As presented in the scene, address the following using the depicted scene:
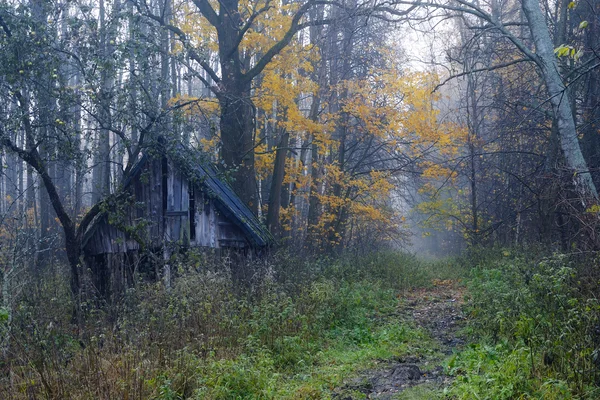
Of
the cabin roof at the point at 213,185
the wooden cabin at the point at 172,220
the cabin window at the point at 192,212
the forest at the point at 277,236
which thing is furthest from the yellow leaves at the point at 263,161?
the cabin window at the point at 192,212

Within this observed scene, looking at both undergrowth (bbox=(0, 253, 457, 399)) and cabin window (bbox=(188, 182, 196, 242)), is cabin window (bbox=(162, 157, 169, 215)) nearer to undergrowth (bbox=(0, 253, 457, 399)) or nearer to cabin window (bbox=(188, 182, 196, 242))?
cabin window (bbox=(188, 182, 196, 242))

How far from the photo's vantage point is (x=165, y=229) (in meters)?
14.0

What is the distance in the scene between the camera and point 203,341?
7.62 meters

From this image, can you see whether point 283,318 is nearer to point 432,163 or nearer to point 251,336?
point 251,336

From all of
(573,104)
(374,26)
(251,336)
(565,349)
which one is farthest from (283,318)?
(374,26)

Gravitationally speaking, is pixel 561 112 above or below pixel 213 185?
above

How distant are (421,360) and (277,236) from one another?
34.6 feet

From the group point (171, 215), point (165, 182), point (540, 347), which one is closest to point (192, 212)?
point (171, 215)

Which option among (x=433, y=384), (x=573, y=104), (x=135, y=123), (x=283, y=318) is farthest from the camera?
(x=573, y=104)

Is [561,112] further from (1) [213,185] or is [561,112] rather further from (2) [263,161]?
(2) [263,161]

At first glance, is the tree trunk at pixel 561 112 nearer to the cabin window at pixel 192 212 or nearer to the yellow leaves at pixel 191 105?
the yellow leaves at pixel 191 105

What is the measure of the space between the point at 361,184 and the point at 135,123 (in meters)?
10.2

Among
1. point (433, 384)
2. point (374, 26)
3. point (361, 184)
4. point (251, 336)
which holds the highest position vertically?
point (374, 26)

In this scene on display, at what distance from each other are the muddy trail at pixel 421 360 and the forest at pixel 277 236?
52mm
